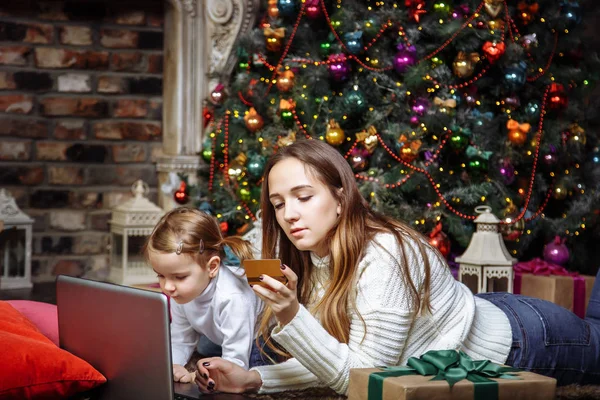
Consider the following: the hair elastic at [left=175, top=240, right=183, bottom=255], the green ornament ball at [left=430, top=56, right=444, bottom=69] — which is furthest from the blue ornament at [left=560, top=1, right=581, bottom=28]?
the hair elastic at [left=175, top=240, right=183, bottom=255]

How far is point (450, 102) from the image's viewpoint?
142 inches

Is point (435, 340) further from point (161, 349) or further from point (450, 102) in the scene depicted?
point (450, 102)

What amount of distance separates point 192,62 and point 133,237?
36.7 inches

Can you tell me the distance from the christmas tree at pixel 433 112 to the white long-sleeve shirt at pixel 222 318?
5.10 ft

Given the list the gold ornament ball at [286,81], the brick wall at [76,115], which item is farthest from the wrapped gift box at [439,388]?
the brick wall at [76,115]

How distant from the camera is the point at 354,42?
3.68m

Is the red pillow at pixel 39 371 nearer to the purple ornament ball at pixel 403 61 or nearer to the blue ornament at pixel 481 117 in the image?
the purple ornament ball at pixel 403 61

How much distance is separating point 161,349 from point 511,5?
10.00 feet

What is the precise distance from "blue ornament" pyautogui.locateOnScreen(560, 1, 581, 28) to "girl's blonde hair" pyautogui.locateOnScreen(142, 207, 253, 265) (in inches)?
101

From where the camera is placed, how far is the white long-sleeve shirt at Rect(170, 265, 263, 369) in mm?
1972

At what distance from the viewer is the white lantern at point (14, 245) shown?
3957 mm

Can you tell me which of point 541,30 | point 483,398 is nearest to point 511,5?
point 541,30

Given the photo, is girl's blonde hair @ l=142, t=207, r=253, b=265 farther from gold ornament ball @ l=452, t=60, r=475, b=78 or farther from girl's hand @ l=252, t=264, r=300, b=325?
gold ornament ball @ l=452, t=60, r=475, b=78

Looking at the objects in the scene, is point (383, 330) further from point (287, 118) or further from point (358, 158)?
point (287, 118)
